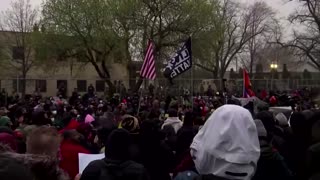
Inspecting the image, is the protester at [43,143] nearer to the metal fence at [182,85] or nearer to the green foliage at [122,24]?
the metal fence at [182,85]

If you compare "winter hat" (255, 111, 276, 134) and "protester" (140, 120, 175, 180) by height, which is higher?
"winter hat" (255, 111, 276, 134)

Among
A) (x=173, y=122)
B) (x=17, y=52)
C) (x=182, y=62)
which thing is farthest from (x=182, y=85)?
(x=17, y=52)

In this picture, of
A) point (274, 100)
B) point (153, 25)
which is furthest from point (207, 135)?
point (153, 25)

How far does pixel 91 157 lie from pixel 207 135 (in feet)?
9.35

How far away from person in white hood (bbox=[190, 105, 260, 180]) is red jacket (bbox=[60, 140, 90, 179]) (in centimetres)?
305

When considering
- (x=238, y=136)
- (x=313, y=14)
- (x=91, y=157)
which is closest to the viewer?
(x=238, y=136)

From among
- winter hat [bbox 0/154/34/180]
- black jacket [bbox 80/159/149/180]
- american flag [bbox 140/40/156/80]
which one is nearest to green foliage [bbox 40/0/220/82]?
american flag [bbox 140/40/156/80]

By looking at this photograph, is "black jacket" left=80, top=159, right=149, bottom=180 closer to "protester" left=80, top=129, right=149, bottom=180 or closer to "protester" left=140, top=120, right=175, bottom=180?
"protester" left=80, top=129, right=149, bottom=180

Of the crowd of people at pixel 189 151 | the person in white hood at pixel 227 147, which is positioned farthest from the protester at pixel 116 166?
the person in white hood at pixel 227 147

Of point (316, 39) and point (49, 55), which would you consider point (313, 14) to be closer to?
point (316, 39)

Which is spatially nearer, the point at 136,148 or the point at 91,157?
the point at 91,157

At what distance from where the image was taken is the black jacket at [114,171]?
14.1 feet

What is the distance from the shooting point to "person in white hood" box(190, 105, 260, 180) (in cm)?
294

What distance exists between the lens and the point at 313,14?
4969 cm
